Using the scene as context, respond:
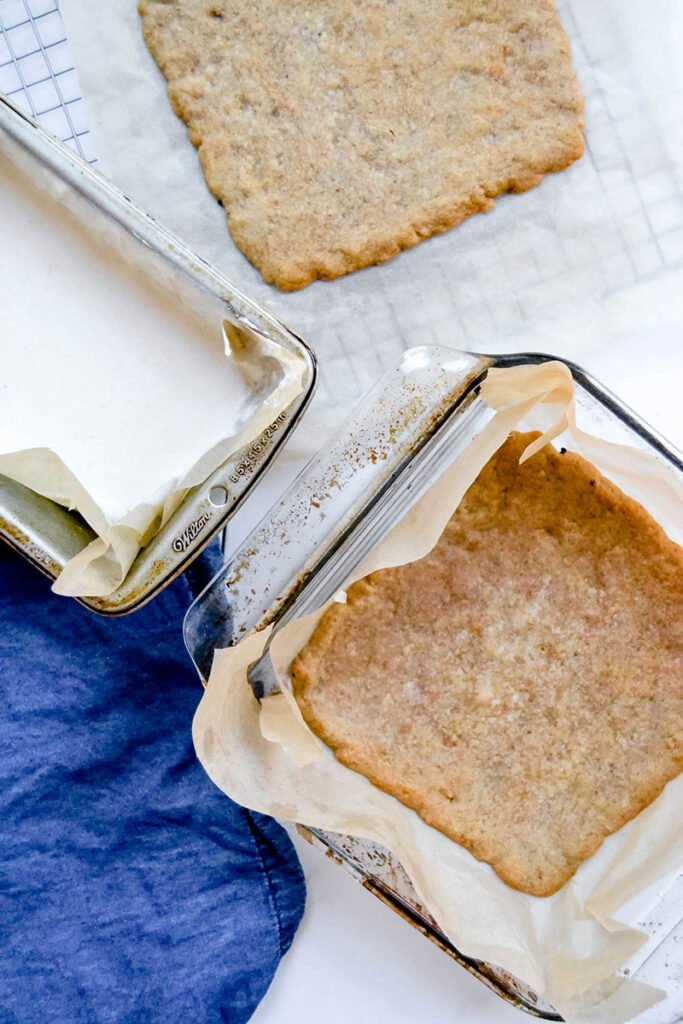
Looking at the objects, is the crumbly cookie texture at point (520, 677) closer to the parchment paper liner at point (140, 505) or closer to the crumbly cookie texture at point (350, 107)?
the parchment paper liner at point (140, 505)

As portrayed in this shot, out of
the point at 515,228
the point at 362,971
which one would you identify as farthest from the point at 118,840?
the point at 515,228

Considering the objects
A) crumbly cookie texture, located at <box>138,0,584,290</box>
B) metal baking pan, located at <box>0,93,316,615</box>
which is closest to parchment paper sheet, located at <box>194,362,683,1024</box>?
metal baking pan, located at <box>0,93,316,615</box>

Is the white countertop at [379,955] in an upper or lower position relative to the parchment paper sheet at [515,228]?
lower

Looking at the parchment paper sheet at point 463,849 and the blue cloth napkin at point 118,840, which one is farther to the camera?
the blue cloth napkin at point 118,840

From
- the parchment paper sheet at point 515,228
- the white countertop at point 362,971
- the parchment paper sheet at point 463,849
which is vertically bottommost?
the white countertop at point 362,971

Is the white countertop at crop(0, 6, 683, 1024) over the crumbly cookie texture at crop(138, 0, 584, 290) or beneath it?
beneath

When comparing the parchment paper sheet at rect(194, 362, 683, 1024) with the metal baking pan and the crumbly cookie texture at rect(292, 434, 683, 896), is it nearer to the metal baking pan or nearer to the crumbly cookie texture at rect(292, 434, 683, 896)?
the crumbly cookie texture at rect(292, 434, 683, 896)

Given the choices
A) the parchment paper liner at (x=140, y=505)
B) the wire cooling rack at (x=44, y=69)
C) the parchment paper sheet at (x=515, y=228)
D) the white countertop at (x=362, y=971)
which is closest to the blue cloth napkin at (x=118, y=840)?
the white countertop at (x=362, y=971)
